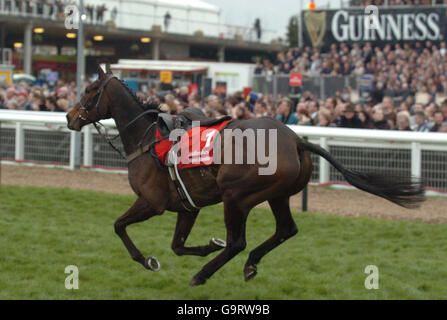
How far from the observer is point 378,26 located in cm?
1997

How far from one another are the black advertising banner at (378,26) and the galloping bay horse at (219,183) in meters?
15.0

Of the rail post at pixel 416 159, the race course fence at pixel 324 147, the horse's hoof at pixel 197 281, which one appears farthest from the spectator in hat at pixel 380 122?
the horse's hoof at pixel 197 281

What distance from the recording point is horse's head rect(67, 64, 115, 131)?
17.9 ft

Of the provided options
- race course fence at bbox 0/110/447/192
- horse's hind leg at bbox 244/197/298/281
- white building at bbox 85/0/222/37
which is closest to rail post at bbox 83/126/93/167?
race course fence at bbox 0/110/447/192

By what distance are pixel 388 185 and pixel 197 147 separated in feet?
4.44

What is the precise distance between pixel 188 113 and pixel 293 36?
139 ft

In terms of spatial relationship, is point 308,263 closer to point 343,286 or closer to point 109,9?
point 343,286

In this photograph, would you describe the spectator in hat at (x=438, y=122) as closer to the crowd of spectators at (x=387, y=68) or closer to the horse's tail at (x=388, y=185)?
the crowd of spectators at (x=387, y=68)

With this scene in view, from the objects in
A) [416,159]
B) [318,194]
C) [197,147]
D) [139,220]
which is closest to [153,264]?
[139,220]

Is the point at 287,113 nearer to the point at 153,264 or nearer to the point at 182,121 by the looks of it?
the point at 182,121

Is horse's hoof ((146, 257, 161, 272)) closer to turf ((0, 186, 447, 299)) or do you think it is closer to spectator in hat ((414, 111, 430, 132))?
turf ((0, 186, 447, 299))

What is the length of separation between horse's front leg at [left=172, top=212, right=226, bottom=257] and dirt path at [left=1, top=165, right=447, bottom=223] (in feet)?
10.00

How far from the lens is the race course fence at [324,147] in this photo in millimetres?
8492
